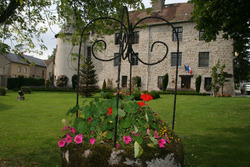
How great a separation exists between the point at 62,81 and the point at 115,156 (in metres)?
28.3

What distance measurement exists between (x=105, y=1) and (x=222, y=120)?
622cm

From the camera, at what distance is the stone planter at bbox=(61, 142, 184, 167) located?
233 cm

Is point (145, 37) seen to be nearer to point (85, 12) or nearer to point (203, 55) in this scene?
point (203, 55)

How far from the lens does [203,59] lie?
74.0 feet

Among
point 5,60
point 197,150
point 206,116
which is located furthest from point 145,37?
point 5,60

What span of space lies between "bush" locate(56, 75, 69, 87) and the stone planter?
27684mm

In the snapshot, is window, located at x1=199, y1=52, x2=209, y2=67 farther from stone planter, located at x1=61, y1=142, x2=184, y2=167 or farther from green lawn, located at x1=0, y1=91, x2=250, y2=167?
stone planter, located at x1=61, y1=142, x2=184, y2=167

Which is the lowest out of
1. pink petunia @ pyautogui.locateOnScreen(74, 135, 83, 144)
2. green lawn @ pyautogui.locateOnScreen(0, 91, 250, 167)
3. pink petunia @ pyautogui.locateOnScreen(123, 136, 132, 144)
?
green lawn @ pyautogui.locateOnScreen(0, 91, 250, 167)

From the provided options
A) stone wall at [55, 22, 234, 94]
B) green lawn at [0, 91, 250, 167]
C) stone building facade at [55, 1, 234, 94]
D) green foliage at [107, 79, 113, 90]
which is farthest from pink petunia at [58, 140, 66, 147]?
green foliage at [107, 79, 113, 90]

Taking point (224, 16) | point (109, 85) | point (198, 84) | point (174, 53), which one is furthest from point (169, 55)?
point (224, 16)

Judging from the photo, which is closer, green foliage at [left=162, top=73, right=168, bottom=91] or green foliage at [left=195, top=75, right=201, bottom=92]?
green foliage at [left=195, top=75, right=201, bottom=92]

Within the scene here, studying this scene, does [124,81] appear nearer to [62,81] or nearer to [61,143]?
[62,81]

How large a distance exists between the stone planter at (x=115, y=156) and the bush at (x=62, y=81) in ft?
90.8

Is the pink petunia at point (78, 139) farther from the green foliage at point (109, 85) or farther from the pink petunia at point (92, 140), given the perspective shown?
the green foliage at point (109, 85)
